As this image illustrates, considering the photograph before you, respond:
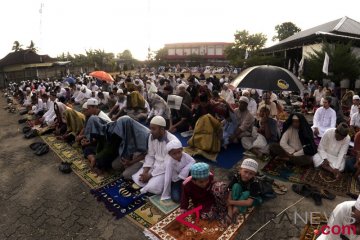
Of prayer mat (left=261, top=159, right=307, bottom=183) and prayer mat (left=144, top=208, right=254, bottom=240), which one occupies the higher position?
prayer mat (left=261, top=159, right=307, bottom=183)

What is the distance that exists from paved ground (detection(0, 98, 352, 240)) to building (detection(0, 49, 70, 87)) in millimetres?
25904

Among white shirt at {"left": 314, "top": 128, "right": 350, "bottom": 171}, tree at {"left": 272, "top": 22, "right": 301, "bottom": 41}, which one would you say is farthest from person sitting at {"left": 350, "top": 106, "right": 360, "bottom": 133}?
tree at {"left": 272, "top": 22, "right": 301, "bottom": 41}

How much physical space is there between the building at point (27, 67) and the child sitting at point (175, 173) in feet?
90.4

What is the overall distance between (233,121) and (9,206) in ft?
15.9

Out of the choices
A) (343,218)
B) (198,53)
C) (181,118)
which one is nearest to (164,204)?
(343,218)

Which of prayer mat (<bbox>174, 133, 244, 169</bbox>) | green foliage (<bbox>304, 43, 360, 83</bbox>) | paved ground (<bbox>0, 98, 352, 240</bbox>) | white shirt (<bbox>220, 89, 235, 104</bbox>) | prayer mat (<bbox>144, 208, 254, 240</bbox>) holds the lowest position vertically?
paved ground (<bbox>0, 98, 352, 240</bbox>)

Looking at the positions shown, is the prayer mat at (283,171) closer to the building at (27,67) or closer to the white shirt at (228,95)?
the white shirt at (228,95)

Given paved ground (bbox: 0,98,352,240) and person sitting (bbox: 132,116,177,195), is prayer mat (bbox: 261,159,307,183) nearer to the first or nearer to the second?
paved ground (bbox: 0,98,352,240)

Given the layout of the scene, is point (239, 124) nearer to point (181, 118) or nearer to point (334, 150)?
point (181, 118)

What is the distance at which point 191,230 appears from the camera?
346cm

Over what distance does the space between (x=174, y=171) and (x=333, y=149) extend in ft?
10.2

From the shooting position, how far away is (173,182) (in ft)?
13.9

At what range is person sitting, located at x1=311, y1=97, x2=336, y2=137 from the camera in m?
6.55

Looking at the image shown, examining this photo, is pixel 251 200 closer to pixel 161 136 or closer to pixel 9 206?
pixel 161 136
